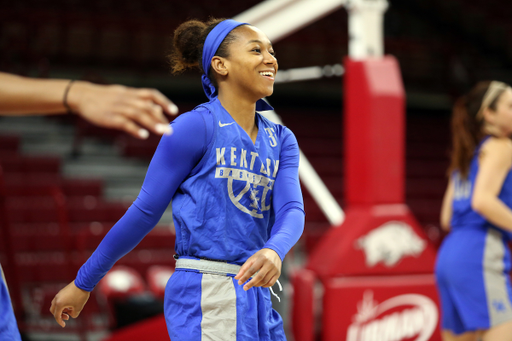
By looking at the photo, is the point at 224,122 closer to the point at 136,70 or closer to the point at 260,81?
the point at 260,81

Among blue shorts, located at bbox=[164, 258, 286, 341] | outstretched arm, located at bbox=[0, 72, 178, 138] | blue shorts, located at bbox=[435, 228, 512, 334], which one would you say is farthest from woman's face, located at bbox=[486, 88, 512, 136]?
outstretched arm, located at bbox=[0, 72, 178, 138]

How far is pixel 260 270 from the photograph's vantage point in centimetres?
142

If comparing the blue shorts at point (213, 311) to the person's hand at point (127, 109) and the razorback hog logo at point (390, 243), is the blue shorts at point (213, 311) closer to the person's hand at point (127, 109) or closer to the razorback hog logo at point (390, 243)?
the person's hand at point (127, 109)

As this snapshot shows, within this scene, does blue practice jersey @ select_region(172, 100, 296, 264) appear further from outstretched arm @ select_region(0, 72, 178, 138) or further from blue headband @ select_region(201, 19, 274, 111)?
outstretched arm @ select_region(0, 72, 178, 138)

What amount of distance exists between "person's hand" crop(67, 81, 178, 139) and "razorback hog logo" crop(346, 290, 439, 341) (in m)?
2.61

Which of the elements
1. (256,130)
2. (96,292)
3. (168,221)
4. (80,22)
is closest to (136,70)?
(80,22)

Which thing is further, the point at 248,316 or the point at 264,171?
the point at 264,171

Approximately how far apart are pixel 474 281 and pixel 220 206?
1640 mm

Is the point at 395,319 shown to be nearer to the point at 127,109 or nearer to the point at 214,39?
the point at 214,39

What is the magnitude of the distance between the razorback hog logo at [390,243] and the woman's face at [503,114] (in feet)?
3.06

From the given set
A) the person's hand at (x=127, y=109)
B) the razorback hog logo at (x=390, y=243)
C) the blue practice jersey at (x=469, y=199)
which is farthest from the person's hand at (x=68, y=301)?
the razorback hog logo at (x=390, y=243)

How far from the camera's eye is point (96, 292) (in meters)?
5.69

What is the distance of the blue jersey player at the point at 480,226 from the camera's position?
2.68 meters

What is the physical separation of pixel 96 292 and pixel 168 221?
95.6 inches
